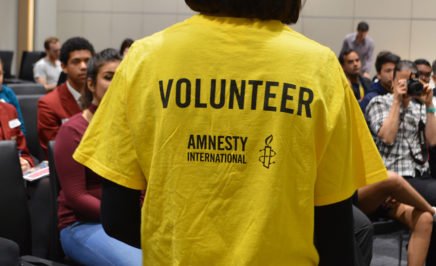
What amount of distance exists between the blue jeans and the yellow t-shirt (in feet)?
4.40

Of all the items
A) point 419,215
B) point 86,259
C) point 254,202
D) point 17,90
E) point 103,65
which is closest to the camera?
point 254,202

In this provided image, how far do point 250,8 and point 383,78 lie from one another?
4.20m

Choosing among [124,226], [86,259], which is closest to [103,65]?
[86,259]

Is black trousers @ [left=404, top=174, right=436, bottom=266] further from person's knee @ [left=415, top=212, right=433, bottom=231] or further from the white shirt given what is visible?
the white shirt

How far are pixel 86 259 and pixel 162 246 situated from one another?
1.51 m

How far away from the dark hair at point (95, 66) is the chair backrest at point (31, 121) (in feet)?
4.45

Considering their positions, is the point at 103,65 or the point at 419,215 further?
the point at 419,215

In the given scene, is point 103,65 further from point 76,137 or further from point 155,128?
point 155,128

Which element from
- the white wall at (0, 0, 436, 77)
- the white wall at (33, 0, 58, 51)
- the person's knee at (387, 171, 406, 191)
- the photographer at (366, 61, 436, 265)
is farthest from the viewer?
the white wall at (33, 0, 58, 51)

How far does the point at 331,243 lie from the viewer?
1197mm

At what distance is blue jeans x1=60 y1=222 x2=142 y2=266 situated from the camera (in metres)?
2.51

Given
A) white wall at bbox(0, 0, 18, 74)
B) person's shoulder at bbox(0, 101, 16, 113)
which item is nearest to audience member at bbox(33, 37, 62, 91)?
white wall at bbox(0, 0, 18, 74)

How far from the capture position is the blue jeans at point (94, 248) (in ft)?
8.24

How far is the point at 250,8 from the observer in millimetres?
1175
